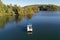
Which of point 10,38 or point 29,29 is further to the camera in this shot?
point 29,29

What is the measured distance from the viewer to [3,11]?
89500 millimetres

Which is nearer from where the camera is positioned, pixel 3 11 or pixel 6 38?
pixel 6 38

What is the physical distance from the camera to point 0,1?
313 feet

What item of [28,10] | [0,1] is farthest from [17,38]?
[28,10]

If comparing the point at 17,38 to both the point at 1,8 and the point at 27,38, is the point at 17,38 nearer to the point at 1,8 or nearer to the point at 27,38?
the point at 27,38

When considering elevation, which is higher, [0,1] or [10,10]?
[0,1]

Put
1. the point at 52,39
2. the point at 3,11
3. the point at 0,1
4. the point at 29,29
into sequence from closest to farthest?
1. the point at 52,39
2. the point at 29,29
3. the point at 3,11
4. the point at 0,1

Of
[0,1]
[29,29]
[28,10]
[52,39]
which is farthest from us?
[28,10]

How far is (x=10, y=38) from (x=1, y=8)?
63773 millimetres

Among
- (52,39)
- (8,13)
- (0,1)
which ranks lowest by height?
(52,39)

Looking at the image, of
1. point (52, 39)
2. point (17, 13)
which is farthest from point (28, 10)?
point (52, 39)

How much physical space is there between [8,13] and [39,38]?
222 feet

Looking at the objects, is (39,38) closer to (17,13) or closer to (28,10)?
(17,13)

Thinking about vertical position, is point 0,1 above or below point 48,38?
above
